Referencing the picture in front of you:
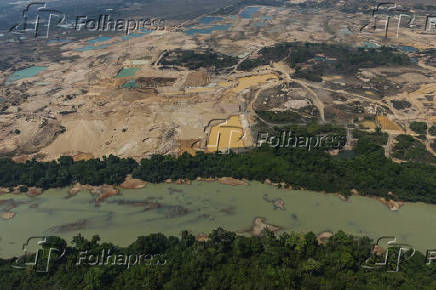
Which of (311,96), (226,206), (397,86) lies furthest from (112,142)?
(397,86)

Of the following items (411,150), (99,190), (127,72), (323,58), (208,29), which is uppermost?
(208,29)

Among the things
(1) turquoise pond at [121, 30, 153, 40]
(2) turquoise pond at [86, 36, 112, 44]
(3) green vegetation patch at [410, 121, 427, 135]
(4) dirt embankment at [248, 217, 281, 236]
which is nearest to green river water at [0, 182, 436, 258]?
(4) dirt embankment at [248, 217, 281, 236]

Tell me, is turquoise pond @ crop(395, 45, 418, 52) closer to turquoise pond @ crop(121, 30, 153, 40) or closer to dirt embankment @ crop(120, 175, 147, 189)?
dirt embankment @ crop(120, 175, 147, 189)

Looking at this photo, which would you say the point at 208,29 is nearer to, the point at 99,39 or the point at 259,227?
the point at 99,39

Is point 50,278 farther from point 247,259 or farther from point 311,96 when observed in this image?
point 311,96

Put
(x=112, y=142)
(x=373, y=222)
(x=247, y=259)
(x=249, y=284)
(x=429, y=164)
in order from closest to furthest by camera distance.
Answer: (x=249, y=284), (x=247, y=259), (x=373, y=222), (x=429, y=164), (x=112, y=142)

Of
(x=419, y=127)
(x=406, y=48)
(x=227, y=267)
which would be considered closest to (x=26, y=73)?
(x=227, y=267)

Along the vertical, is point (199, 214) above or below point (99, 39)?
below
